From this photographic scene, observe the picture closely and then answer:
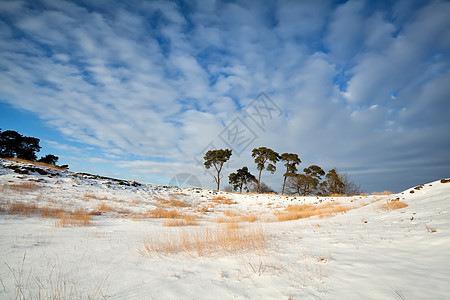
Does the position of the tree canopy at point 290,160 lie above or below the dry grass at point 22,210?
above

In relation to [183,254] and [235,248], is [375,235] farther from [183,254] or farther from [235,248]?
[183,254]

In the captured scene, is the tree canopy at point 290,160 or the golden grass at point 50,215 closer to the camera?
the golden grass at point 50,215

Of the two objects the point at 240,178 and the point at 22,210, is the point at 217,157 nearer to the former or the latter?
the point at 240,178

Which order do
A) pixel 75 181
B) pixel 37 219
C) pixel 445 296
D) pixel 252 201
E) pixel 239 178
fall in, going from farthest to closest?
1. pixel 239 178
2. pixel 252 201
3. pixel 75 181
4. pixel 37 219
5. pixel 445 296

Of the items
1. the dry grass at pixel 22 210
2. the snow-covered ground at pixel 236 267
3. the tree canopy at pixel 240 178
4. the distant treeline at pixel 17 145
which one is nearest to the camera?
the snow-covered ground at pixel 236 267

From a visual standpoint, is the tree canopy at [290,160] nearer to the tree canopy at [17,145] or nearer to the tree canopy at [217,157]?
the tree canopy at [217,157]

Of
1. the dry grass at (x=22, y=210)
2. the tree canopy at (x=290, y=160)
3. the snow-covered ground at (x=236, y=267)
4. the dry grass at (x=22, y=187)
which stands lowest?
the snow-covered ground at (x=236, y=267)

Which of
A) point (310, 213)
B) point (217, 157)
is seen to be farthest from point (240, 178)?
point (310, 213)

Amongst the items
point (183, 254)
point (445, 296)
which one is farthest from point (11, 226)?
point (445, 296)

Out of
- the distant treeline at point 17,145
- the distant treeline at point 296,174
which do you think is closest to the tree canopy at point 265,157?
the distant treeline at point 296,174

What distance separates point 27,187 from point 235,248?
15005mm

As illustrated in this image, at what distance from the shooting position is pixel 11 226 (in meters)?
5.21

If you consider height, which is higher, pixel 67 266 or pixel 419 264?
pixel 419 264

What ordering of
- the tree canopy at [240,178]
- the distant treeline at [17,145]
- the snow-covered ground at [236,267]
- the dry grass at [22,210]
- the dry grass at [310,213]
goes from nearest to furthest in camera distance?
1. the snow-covered ground at [236,267]
2. the dry grass at [22,210]
3. the dry grass at [310,213]
4. the distant treeline at [17,145]
5. the tree canopy at [240,178]
